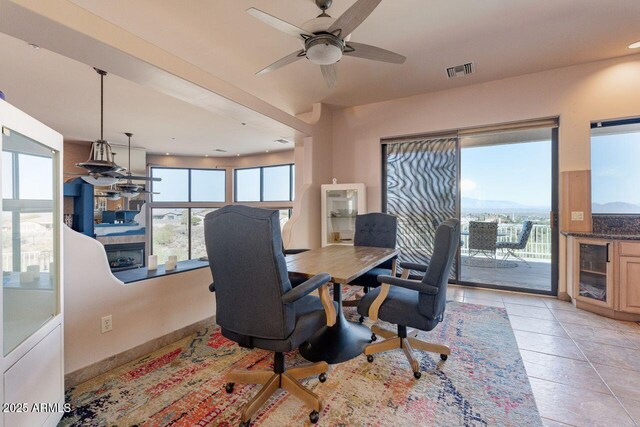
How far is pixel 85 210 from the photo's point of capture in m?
2.98

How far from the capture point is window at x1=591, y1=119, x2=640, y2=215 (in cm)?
337

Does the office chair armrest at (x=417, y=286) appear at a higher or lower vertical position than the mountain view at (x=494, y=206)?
lower

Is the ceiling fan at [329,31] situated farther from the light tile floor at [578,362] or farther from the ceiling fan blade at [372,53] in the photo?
the light tile floor at [578,362]

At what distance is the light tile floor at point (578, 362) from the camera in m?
1.61

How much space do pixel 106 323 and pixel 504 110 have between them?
494 centimetres

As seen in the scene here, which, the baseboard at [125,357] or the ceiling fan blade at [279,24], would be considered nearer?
the ceiling fan blade at [279,24]

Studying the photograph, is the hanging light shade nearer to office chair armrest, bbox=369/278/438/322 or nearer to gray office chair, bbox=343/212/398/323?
A: gray office chair, bbox=343/212/398/323

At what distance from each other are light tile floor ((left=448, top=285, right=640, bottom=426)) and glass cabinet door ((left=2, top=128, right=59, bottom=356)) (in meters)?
2.79

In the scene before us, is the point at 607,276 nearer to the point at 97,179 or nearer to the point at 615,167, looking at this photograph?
the point at 615,167

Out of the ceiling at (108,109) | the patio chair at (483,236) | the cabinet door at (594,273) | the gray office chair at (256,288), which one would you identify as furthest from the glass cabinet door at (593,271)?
the ceiling at (108,109)

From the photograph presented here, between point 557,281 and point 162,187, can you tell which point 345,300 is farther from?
point 162,187

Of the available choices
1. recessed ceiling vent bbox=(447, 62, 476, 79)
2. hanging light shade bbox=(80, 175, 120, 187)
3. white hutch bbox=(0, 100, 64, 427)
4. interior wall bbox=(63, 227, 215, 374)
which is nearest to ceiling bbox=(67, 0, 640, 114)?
recessed ceiling vent bbox=(447, 62, 476, 79)

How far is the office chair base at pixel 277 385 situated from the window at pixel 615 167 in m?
4.10

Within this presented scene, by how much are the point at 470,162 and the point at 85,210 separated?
5186 mm
